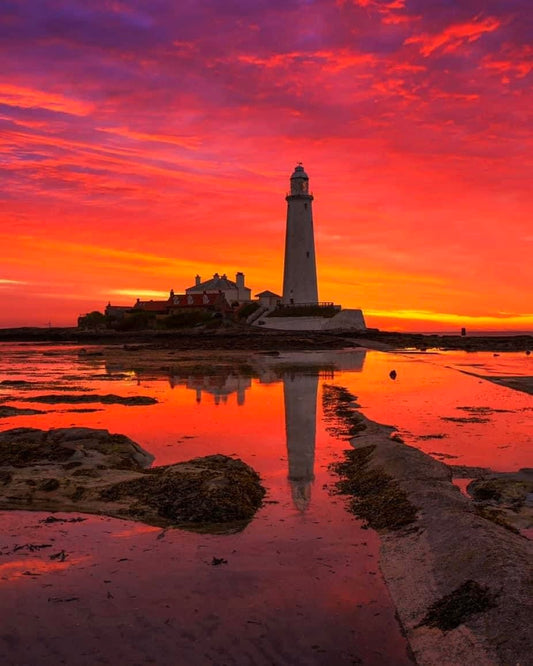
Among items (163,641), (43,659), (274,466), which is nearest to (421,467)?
(274,466)

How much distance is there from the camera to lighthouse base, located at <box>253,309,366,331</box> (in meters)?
83.5

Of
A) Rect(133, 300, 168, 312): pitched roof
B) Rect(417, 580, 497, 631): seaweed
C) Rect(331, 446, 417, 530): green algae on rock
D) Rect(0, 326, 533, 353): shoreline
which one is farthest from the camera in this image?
Rect(133, 300, 168, 312): pitched roof

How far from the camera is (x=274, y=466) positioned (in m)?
12.1

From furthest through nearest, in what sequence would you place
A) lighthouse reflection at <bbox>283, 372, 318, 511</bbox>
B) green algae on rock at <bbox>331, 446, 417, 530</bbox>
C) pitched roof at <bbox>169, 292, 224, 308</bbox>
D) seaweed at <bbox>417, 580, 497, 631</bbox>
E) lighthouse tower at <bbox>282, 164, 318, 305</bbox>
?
1. pitched roof at <bbox>169, 292, 224, 308</bbox>
2. lighthouse tower at <bbox>282, 164, 318, 305</bbox>
3. lighthouse reflection at <bbox>283, 372, 318, 511</bbox>
4. green algae on rock at <bbox>331, 446, 417, 530</bbox>
5. seaweed at <bbox>417, 580, 497, 631</bbox>

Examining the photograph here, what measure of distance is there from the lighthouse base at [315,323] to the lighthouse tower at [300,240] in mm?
3692

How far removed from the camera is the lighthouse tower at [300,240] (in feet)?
270

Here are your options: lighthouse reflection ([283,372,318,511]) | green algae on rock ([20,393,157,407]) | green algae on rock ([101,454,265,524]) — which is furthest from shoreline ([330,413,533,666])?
green algae on rock ([20,393,157,407])

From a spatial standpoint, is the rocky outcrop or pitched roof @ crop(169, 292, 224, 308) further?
pitched roof @ crop(169, 292, 224, 308)

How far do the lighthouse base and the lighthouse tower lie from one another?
3692 mm

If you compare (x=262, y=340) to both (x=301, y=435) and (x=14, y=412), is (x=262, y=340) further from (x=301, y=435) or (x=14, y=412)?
(x=301, y=435)

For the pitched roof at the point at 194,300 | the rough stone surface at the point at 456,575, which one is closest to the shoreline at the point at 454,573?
the rough stone surface at the point at 456,575

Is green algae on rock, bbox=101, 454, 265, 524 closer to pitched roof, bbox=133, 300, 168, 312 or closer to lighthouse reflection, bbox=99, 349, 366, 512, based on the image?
lighthouse reflection, bbox=99, 349, 366, 512

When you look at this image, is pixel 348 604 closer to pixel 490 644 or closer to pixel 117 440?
pixel 490 644

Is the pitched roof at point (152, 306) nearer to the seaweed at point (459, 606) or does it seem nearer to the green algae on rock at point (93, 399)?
the green algae on rock at point (93, 399)
